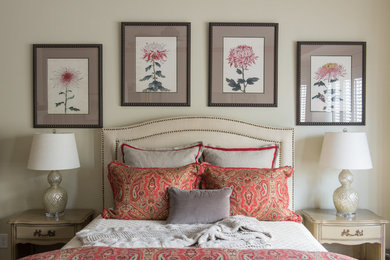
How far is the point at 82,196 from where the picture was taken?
10.00 feet

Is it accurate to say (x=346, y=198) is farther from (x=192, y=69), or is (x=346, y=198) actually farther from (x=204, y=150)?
(x=192, y=69)

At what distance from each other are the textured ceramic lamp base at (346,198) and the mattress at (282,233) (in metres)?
0.58

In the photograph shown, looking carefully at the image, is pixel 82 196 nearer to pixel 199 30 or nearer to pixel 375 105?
pixel 199 30

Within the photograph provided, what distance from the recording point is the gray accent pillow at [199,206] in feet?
7.34

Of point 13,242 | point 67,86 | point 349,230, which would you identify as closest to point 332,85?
point 349,230

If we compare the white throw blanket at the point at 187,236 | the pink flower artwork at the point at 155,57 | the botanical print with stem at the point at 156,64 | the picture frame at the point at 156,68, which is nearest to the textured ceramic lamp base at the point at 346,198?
the white throw blanket at the point at 187,236

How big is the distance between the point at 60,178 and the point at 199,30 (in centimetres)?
175

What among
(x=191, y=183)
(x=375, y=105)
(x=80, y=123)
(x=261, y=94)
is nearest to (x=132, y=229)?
(x=191, y=183)

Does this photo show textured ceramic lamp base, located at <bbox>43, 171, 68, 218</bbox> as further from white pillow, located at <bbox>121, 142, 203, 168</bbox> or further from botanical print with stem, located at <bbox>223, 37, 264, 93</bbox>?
botanical print with stem, located at <bbox>223, 37, 264, 93</bbox>

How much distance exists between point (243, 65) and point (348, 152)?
112 centimetres

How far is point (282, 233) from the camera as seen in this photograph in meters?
2.15

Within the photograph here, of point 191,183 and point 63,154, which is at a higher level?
point 63,154

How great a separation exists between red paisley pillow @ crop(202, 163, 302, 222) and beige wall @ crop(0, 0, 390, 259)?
23.6 inches

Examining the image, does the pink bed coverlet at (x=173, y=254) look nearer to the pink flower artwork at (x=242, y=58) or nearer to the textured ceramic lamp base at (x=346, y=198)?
the textured ceramic lamp base at (x=346, y=198)
